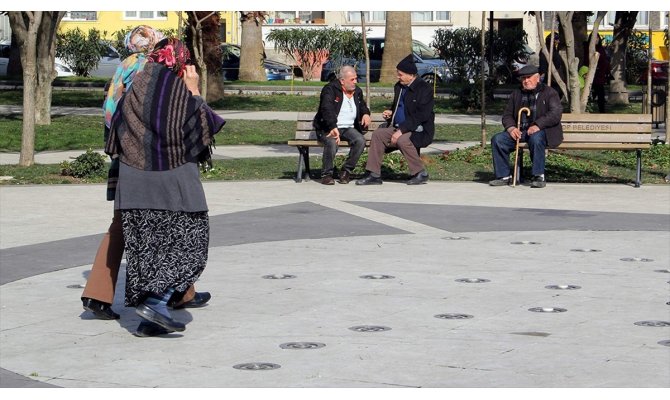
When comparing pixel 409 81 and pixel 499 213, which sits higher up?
pixel 409 81

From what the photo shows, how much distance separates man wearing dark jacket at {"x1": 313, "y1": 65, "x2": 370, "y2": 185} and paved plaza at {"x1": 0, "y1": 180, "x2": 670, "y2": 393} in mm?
1098

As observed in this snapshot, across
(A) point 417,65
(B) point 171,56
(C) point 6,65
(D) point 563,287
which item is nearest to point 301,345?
(B) point 171,56

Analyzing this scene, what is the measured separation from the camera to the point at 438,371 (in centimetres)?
626

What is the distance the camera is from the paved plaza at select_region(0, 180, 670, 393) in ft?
20.8

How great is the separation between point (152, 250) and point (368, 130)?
8.15 m

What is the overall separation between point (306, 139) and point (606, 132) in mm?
3306

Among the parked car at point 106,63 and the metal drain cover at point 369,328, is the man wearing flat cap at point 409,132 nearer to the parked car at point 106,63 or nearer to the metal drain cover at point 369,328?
the metal drain cover at point 369,328

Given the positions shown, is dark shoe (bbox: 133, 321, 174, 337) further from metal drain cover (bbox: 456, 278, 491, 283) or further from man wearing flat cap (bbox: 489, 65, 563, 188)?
man wearing flat cap (bbox: 489, 65, 563, 188)

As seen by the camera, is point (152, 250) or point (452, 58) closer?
point (152, 250)

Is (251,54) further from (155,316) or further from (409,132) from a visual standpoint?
(155,316)

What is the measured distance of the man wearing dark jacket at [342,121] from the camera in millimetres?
14648

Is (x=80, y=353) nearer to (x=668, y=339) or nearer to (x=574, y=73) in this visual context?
(x=668, y=339)

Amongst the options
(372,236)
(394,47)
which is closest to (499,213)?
(372,236)

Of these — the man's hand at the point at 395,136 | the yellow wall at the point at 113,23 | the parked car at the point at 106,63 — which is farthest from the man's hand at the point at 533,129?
the yellow wall at the point at 113,23
